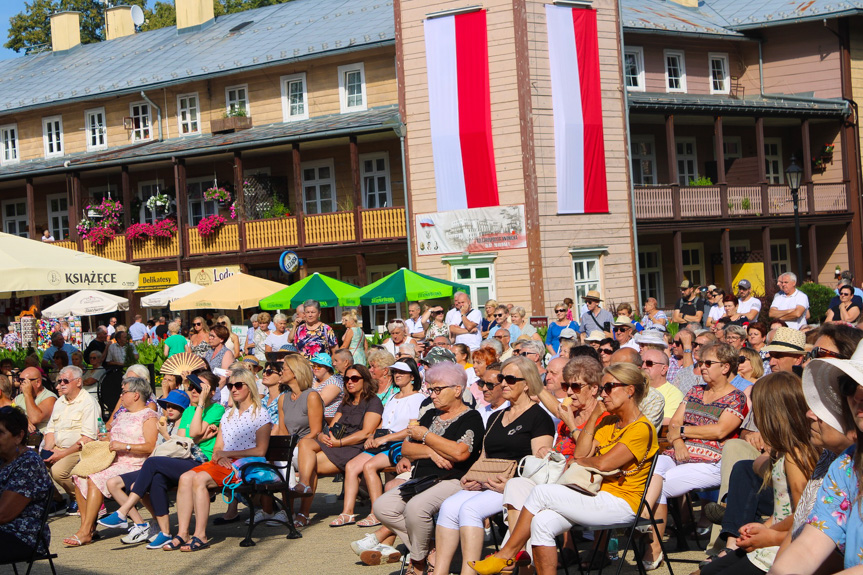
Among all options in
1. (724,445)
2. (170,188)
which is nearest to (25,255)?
(724,445)

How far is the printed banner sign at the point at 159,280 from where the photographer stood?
1261 inches

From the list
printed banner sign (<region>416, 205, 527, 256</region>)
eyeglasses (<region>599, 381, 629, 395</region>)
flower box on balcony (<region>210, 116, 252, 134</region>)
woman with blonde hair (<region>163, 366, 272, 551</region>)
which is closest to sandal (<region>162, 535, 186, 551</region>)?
woman with blonde hair (<region>163, 366, 272, 551</region>)

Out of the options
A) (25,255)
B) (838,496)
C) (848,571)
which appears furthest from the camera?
(25,255)

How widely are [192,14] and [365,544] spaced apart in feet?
110

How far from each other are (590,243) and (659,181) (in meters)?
6.77

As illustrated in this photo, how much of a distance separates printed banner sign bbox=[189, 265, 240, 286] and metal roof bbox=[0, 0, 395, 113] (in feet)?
21.1

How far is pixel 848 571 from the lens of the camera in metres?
3.84

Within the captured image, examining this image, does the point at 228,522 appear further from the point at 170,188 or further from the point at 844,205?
the point at 844,205

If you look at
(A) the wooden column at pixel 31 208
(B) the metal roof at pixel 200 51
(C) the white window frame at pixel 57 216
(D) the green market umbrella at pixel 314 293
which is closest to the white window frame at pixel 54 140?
(B) the metal roof at pixel 200 51

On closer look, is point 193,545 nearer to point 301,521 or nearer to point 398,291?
point 301,521

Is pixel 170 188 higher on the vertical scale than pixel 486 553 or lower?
higher

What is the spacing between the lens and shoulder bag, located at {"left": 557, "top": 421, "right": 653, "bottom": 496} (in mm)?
6496

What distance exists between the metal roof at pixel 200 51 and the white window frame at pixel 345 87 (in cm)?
68

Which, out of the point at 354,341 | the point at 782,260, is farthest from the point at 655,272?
the point at 354,341
